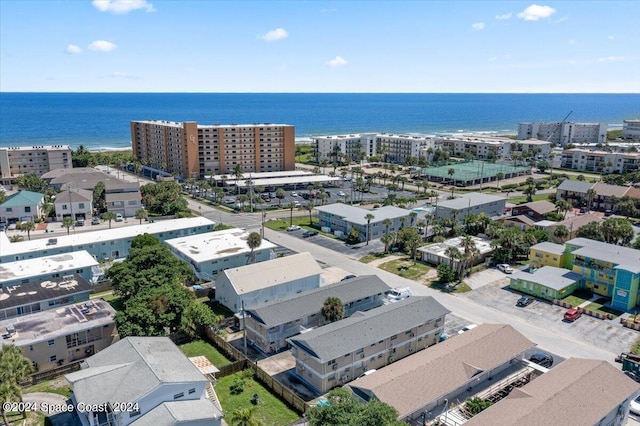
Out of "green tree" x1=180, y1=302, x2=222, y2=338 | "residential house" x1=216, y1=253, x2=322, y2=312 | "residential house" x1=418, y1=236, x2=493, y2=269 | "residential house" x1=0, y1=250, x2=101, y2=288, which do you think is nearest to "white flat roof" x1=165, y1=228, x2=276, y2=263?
"residential house" x1=216, y1=253, x2=322, y2=312

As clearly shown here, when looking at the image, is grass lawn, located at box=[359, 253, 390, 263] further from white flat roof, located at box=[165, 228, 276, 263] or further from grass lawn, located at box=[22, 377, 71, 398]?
grass lawn, located at box=[22, 377, 71, 398]

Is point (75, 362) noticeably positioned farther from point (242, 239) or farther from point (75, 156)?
point (75, 156)

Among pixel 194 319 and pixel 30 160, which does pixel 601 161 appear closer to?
pixel 194 319

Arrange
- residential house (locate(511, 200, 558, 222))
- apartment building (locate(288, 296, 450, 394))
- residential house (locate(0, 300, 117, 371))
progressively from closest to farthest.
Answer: apartment building (locate(288, 296, 450, 394)), residential house (locate(0, 300, 117, 371)), residential house (locate(511, 200, 558, 222))

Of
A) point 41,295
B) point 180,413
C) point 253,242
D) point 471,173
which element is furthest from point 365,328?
point 471,173

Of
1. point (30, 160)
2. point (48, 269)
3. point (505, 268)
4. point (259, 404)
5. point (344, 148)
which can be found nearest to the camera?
point (259, 404)

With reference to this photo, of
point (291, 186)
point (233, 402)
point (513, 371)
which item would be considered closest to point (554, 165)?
point (291, 186)
